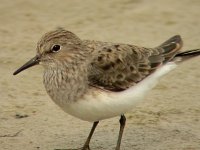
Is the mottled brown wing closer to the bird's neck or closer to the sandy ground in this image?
the bird's neck

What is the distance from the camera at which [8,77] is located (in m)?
9.50

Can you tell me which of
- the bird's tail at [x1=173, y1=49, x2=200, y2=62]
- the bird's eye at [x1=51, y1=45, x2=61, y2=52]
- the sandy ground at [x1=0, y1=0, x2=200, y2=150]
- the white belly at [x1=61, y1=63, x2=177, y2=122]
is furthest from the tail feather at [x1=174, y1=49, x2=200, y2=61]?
the bird's eye at [x1=51, y1=45, x2=61, y2=52]

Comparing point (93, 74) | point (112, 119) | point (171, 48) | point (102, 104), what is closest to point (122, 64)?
point (93, 74)

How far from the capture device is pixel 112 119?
8.39 m

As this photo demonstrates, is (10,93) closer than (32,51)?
Yes

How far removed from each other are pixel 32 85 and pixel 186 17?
391 cm

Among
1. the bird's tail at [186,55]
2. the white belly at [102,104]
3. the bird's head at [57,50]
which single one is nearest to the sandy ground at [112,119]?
the white belly at [102,104]

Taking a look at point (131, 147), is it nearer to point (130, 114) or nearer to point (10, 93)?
point (130, 114)

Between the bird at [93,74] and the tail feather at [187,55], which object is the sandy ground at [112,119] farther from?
the tail feather at [187,55]

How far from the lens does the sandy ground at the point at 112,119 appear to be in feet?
25.4

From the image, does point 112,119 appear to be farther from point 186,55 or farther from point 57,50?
point 57,50

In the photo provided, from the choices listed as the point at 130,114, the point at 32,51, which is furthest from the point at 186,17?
the point at 130,114

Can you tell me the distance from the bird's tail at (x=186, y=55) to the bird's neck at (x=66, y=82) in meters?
1.35

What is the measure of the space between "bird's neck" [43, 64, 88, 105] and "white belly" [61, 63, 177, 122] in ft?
0.29
